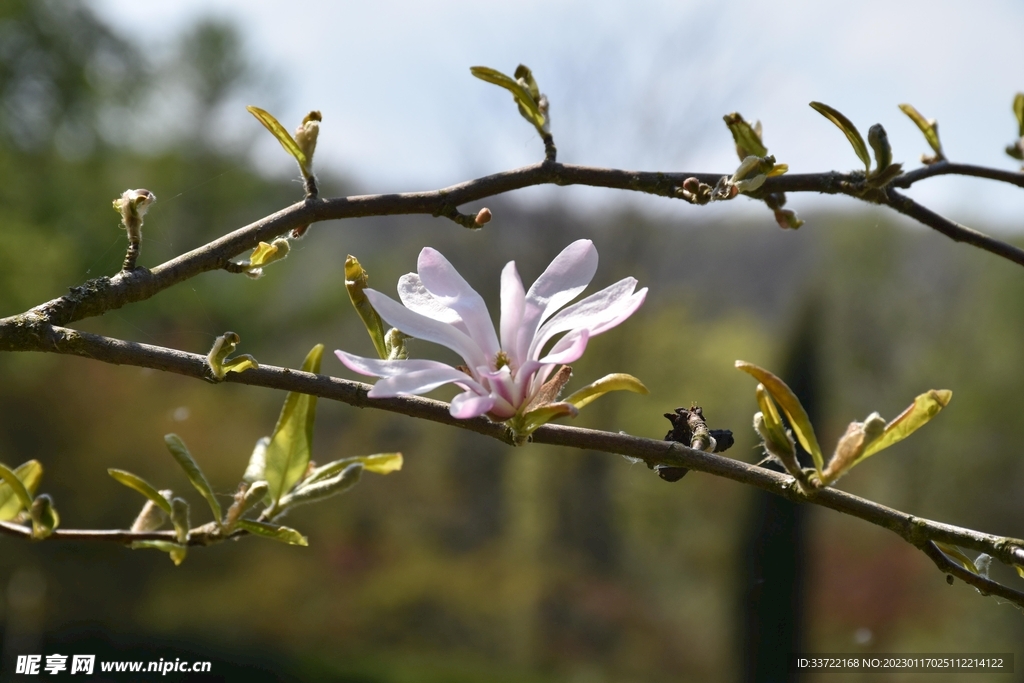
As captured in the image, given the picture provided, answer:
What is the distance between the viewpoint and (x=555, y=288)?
0.40 m

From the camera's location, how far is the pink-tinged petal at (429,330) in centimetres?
37

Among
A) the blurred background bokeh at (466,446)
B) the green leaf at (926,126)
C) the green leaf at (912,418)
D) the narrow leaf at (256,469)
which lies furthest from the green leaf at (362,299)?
the blurred background bokeh at (466,446)

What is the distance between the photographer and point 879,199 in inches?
18.7

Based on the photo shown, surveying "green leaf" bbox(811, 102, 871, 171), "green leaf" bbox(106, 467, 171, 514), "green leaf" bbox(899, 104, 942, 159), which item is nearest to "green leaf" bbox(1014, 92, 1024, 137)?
"green leaf" bbox(899, 104, 942, 159)

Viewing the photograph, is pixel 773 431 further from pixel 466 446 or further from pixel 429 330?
pixel 466 446

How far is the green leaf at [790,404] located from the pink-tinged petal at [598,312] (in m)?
0.06

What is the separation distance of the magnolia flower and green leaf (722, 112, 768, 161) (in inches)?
6.4

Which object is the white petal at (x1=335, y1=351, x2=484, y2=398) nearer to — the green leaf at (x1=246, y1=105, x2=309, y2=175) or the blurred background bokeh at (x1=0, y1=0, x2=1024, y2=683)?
the green leaf at (x1=246, y1=105, x2=309, y2=175)

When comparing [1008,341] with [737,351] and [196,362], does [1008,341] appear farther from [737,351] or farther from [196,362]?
[196,362]

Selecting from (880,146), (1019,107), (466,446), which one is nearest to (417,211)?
(880,146)

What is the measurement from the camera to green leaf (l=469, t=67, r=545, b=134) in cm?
47

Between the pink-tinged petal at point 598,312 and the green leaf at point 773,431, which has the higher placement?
the pink-tinged petal at point 598,312

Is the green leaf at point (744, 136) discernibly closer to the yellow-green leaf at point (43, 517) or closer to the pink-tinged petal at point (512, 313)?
the pink-tinged petal at point (512, 313)

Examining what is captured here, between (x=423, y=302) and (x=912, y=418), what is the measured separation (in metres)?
0.25
